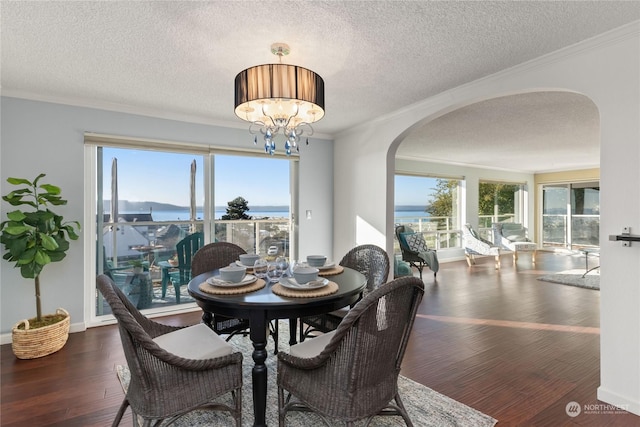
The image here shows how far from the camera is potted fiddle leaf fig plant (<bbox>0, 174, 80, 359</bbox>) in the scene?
A: 2.81m

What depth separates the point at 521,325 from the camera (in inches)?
143

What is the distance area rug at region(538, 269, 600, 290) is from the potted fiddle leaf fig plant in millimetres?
6895

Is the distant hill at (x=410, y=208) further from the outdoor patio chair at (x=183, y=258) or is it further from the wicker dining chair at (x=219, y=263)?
the wicker dining chair at (x=219, y=263)

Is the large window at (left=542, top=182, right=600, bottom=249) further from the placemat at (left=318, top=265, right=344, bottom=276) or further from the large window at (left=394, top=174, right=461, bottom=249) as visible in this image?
the placemat at (left=318, top=265, right=344, bottom=276)

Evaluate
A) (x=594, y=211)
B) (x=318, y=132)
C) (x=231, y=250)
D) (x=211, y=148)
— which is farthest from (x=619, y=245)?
(x=594, y=211)

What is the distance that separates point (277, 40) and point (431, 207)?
6848 millimetres

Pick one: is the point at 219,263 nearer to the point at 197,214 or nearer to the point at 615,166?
the point at 197,214

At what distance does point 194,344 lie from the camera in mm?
1947

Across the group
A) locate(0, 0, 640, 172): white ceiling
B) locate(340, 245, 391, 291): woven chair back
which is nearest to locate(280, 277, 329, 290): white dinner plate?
locate(340, 245, 391, 291): woven chair back

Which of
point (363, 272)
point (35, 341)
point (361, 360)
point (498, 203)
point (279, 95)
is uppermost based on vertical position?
point (279, 95)

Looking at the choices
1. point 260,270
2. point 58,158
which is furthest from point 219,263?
point 58,158

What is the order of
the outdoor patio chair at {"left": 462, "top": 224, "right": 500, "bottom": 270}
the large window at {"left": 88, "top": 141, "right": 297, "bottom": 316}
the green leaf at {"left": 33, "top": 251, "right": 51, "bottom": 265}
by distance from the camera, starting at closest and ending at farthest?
the green leaf at {"left": 33, "top": 251, "right": 51, "bottom": 265}, the large window at {"left": 88, "top": 141, "right": 297, "bottom": 316}, the outdoor patio chair at {"left": 462, "top": 224, "right": 500, "bottom": 270}

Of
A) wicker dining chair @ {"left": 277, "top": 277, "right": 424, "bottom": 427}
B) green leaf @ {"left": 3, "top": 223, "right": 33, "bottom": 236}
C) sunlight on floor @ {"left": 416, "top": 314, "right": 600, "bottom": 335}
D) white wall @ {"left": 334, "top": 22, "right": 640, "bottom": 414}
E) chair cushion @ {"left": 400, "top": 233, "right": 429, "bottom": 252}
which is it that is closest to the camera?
wicker dining chair @ {"left": 277, "top": 277, "right": 424, "bottom": 427}

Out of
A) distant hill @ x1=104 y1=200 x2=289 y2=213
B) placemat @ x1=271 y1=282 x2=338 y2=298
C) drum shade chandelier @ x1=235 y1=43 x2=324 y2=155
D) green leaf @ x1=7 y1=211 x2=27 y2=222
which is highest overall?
drum shade chandelier @ x1=235 y1=43 x2=324 y2=155
